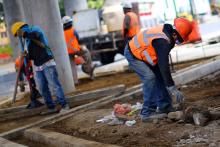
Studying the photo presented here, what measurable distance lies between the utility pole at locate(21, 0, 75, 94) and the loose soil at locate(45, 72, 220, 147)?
3590 mm

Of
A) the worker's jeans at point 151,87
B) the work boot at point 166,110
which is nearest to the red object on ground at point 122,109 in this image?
the worker's jeans at point 151,87

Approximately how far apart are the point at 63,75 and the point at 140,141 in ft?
22.9

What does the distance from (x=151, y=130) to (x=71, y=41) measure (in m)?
7.88

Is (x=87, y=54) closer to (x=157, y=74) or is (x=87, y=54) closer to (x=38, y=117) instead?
(x=38, y=117)

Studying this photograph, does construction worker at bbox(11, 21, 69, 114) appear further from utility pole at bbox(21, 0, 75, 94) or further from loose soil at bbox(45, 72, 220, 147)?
utility pole at bbox(21, 0, 75, 94)

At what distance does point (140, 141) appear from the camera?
6.36 meters

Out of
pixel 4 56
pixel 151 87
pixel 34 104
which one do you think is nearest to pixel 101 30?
pixel 34 104

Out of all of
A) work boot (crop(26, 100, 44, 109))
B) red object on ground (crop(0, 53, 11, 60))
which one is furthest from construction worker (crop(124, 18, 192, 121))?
red object on ground (crop(0, 53, 11, 60))

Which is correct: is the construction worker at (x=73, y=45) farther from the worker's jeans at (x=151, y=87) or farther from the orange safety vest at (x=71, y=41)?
the worker's jeans at (x=151, y=87)

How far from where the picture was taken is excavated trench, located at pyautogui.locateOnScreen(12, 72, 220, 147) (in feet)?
19.6

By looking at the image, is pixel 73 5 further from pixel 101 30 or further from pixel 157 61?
pixel 157 61

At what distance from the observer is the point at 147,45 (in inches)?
270

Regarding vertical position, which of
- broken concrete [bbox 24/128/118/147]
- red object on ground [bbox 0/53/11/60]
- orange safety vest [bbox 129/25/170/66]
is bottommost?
red object on ground [bbox 0/53/11/60]

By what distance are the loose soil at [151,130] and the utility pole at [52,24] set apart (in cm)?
359
